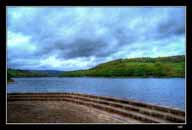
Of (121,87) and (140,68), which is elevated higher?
(140,68)

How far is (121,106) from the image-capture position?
5.13 meters

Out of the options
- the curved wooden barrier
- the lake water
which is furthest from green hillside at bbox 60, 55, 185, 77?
the curved wooden barrier

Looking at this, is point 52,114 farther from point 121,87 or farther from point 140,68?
point 140,68

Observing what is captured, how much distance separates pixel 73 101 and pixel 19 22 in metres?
0.72

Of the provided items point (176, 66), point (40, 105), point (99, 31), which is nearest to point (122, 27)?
point (99, 31)

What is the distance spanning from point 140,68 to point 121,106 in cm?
32

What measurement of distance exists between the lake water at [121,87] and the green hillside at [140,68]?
1.7 inches

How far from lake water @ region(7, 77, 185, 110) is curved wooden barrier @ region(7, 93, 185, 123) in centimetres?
4

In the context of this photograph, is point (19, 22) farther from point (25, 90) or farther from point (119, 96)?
point (119, 96)

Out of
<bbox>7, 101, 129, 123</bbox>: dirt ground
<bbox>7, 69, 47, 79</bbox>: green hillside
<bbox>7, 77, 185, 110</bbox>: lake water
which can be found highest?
<bbox>7, 69, 47, 79</bbox>: green hillside

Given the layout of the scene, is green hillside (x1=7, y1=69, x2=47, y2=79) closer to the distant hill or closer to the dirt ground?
the distant hill

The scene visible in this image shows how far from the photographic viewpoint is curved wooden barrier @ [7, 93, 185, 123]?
16.6 ft

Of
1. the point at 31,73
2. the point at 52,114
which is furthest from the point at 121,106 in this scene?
the point at 31,73
